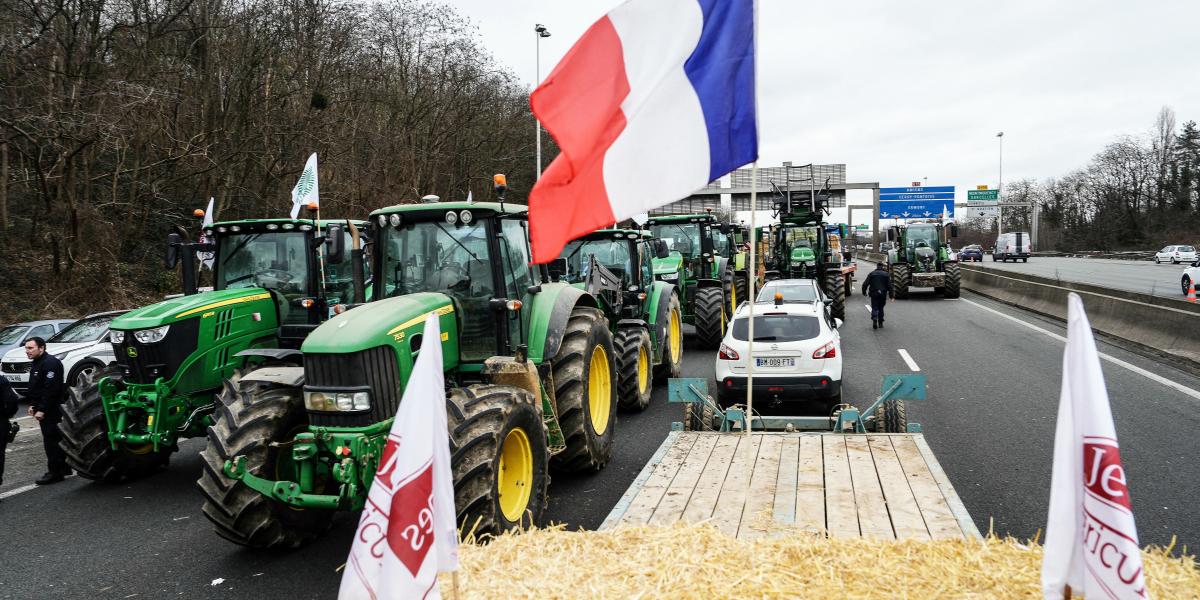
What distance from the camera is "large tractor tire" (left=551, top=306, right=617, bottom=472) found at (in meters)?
6.64

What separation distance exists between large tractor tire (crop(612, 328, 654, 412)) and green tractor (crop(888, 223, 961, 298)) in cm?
1864

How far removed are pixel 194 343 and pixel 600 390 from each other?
4.04 meters

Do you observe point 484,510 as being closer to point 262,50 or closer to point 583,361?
point 583,361

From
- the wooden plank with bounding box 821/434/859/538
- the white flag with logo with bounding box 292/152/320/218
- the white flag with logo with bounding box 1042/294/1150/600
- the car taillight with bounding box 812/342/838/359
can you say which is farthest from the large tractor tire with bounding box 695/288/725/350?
the white flag with logo with bounding box 1042/294/1150/600

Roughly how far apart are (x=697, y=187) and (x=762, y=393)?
6172 mm

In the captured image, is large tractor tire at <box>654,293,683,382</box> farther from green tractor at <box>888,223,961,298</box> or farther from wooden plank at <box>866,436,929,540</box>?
green tractor at <box>888,223,961,298</box>

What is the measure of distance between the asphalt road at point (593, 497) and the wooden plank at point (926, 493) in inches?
26.5

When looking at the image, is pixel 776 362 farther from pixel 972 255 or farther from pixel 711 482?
pixel 972 255

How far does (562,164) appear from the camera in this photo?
3.62 m

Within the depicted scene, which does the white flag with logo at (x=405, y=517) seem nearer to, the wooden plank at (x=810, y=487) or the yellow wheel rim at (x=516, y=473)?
the wooden plank at (x=810, y=487)

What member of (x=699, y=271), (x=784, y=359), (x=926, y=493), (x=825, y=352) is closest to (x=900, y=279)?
(x=699, y=271)

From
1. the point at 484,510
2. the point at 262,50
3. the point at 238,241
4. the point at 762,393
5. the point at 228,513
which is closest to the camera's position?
the point at 484,510

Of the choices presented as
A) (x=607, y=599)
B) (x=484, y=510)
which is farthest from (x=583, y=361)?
(x=607, y=599)

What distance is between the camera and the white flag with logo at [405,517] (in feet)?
9.17
